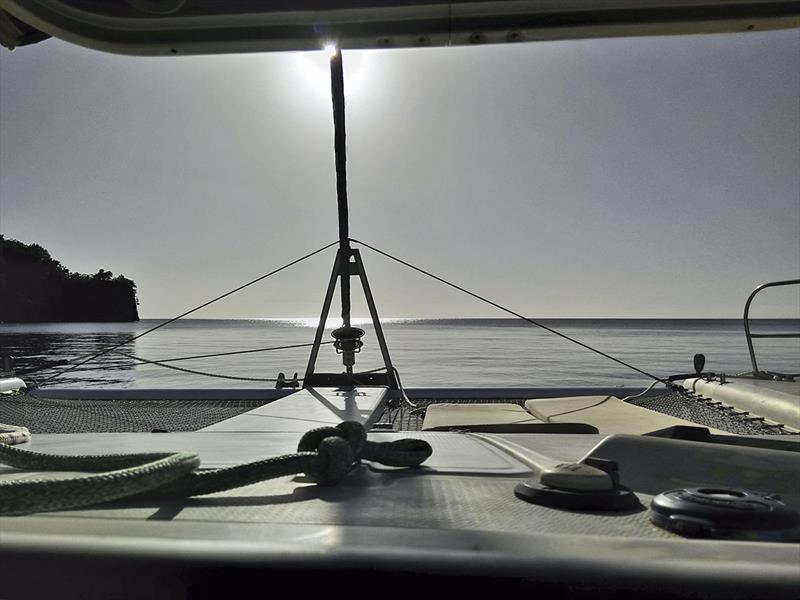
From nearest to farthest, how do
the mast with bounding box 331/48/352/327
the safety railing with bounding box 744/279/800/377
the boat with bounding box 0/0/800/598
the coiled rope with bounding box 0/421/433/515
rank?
1. the boat with bounding box 0/0/800/598
2. the coiled rope with bounding box 0/421/433/515
3. the mast with bounding box 331/48/352/327
4. the safety railing with bounding box 744/279/800/377

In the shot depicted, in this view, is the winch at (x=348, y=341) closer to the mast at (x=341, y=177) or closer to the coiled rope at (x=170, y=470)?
the mast at (x=341, y=177)

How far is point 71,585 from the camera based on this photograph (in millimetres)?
528

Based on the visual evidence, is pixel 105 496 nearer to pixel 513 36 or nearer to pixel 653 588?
pixel 653 588

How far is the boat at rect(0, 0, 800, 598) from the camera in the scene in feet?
1.66

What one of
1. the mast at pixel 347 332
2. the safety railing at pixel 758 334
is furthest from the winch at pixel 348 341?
the safety railing at pixel 758 334

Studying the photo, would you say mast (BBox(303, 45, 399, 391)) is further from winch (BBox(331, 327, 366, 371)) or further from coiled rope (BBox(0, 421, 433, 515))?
coiled rope (BBox(0, 421, 433, 515))

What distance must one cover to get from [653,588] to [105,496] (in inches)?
24.3


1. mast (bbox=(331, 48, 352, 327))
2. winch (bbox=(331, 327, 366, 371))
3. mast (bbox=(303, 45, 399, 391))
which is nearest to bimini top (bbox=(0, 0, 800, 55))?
mast (bbox=(331, 48, 352, 327))

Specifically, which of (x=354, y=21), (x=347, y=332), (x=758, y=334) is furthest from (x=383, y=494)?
(x=758, y=334)

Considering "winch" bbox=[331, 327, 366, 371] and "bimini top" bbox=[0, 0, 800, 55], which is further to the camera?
"winch" bbox=[331, 327, 366, 371]

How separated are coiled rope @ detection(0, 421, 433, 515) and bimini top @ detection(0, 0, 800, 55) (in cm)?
86

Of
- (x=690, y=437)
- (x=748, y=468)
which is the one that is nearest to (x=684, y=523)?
(x=748, y=468)

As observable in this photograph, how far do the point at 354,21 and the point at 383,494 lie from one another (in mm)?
A: 987

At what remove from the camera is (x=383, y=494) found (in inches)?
34.7
